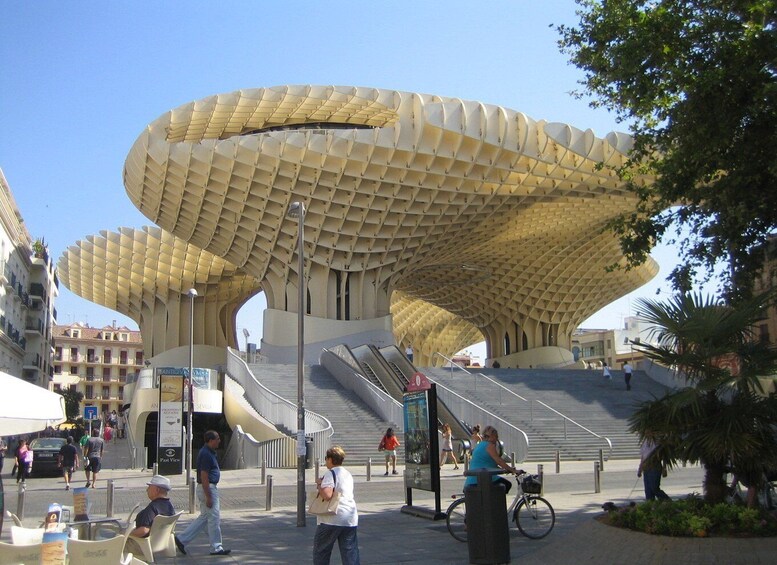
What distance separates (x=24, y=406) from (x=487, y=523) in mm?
4791

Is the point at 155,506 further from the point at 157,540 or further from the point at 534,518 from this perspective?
the point at 534,518

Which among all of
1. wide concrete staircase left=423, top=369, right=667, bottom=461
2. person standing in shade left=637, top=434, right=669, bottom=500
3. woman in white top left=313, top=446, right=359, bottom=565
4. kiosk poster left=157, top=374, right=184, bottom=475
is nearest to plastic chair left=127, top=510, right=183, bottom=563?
woman in white top left=313, top=446, right=359, bottom=565

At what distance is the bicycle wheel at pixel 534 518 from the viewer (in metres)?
10.4

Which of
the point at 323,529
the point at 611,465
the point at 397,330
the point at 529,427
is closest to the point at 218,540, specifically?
the point at 323,529

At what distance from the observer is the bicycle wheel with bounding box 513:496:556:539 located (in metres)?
10.4

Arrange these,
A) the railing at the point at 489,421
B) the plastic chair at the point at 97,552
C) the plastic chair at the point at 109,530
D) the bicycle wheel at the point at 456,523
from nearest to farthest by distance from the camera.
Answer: the plastic chair at the point at 97,552
the plastic chair at the point at 109,530
the bicycle wheel at the point at 456,523
the railing at the point at 489,421

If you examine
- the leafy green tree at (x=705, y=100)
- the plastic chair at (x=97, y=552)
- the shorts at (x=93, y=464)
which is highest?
the leafy green tree at (x=705, y=100)

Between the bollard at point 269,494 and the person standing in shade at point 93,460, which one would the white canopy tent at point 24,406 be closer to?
the bollard at point 269,494

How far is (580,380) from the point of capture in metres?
37.3

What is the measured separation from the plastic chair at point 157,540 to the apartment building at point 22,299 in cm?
3948

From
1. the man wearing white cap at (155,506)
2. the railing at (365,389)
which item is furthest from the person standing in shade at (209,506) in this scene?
the railing at (365,389)

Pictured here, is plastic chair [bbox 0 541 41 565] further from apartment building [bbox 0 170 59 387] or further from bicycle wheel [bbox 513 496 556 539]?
apartment building [bbox 0 170 59 387]

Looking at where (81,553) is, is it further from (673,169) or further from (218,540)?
(673,169)

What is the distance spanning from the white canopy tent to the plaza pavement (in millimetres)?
2192
